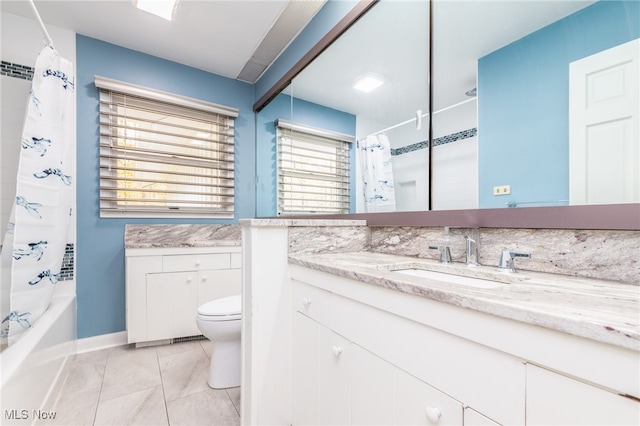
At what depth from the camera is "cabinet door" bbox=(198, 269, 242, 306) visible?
7.91 feet

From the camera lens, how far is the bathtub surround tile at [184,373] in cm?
170

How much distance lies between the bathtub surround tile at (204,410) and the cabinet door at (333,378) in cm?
64

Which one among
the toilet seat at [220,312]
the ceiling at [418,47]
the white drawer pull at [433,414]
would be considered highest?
the ceiling at [418,47]

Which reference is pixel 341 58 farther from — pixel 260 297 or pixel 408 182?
pixel 260 297

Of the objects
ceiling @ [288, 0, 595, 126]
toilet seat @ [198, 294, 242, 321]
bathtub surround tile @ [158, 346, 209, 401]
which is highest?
ceiling @ [288, 0, 595, 126]

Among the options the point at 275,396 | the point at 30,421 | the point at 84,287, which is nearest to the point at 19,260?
the point at 30,421

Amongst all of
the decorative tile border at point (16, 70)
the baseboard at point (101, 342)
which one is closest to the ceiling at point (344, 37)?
the decorative tile border at point (16, 70)

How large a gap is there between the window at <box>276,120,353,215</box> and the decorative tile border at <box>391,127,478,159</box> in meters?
0.50

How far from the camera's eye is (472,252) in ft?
3.89

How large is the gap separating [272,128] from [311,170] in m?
0.74

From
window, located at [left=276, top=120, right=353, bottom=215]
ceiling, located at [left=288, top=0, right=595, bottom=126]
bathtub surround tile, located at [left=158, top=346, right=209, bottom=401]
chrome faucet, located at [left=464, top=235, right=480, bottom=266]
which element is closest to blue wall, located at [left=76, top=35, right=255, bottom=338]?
bathtub surround tile, located at [left=158, top=346, right=209, bottom=401]

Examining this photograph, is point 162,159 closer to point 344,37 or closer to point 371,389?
point 344,37

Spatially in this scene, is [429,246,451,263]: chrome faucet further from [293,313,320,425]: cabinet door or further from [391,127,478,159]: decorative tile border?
[293,313,320,425]: cabinet door

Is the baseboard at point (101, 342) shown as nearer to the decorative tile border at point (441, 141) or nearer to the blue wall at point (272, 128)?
the blue wall at point (272, 128)
